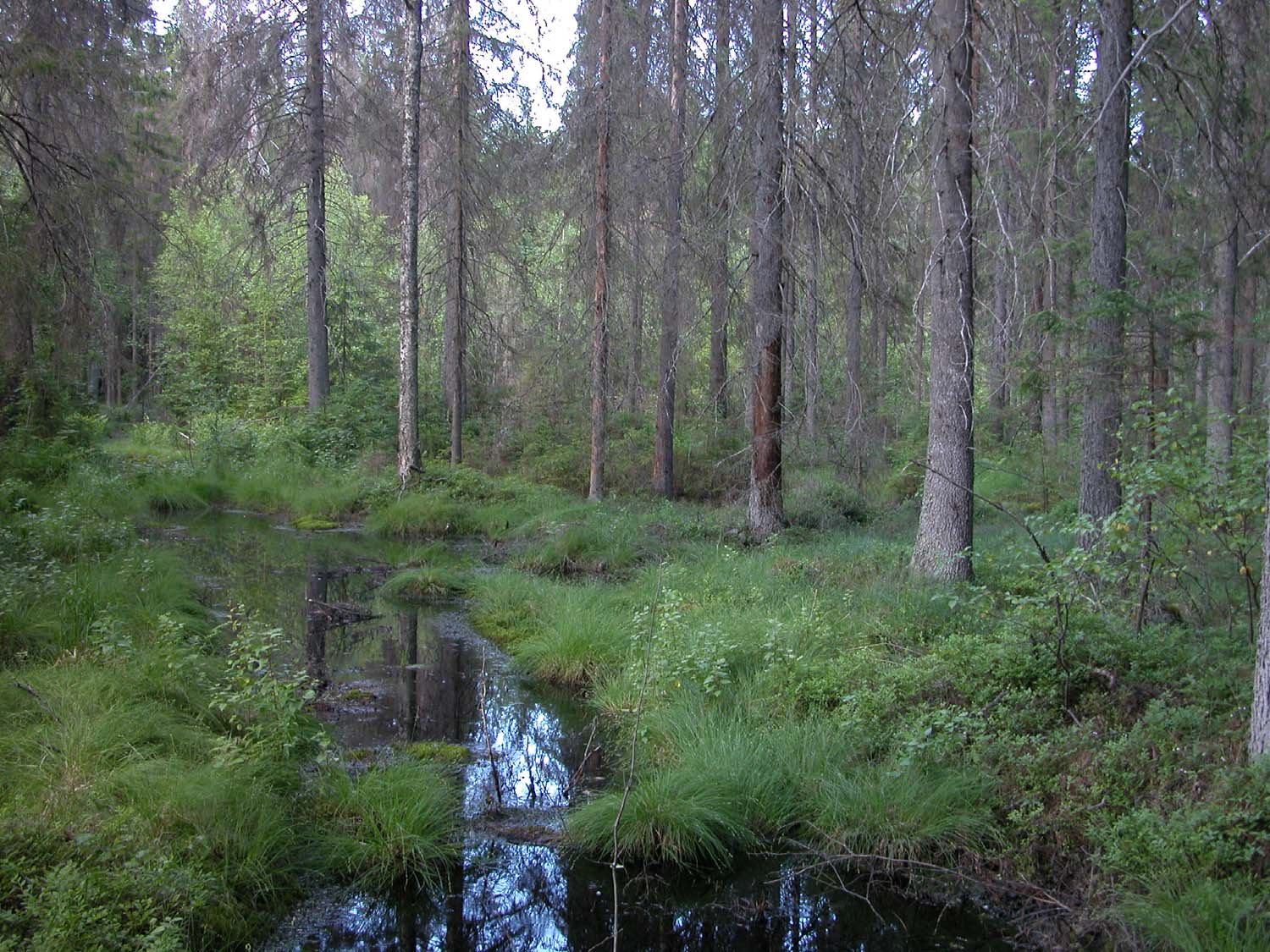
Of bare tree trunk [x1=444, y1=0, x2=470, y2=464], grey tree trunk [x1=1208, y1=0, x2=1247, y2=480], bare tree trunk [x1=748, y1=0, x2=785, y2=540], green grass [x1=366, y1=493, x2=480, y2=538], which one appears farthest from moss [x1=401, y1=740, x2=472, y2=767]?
bare tree trunk [x1=444, y1=0, x2=470, y2=464]

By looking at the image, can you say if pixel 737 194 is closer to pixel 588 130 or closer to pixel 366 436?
pixel 588 130

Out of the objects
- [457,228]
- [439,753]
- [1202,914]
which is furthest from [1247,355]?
[439,753]

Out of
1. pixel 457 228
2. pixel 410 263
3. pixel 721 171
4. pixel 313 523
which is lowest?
pixel 313 523

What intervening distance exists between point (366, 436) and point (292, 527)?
17.6ft

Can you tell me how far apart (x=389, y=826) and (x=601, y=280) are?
1321 cm

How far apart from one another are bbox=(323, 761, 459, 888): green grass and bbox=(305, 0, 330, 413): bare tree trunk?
17654mm

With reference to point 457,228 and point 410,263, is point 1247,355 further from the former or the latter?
point 410,263

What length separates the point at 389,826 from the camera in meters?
5.16

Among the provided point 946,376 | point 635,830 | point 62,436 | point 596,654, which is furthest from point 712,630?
point 62,436

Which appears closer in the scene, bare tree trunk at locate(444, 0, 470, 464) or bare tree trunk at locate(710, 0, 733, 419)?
bare tree trunk at locate(710, 0, 733, 419)

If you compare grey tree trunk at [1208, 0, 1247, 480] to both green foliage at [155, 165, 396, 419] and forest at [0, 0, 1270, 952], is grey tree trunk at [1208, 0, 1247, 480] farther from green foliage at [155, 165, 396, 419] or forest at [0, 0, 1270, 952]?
green foliage at [155, 165, 396, 419]

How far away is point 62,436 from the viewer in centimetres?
1532

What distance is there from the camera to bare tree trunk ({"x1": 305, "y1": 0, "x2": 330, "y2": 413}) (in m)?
20.3

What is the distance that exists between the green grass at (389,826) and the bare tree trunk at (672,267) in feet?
30.3
